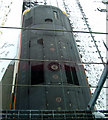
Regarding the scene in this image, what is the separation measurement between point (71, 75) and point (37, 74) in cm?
93

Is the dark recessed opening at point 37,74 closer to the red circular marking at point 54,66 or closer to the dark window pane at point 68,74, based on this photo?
the red circular marking at point 54,66

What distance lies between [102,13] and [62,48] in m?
8.07

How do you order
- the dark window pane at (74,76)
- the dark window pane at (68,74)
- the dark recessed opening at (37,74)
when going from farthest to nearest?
the dark window pane at (74,76), the dark window pane at (68,74), the dark recessed opening at (37,74)

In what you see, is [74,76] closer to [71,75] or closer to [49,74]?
[71,75]

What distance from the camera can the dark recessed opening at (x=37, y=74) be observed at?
4713mm

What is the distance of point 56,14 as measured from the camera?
7707mm

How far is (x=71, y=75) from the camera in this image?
5078 mm

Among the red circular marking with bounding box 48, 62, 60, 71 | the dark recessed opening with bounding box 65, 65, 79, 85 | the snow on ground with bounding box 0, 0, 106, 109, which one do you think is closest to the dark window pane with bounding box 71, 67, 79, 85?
the dark recessed opening with bounding box 65, 65, 79, 85

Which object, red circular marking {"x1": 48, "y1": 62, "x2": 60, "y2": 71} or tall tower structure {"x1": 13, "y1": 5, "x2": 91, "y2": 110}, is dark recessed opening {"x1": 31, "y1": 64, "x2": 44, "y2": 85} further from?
red circular marking {"x1": 48, "y1": 62, "x2": 60, "y2": 71}

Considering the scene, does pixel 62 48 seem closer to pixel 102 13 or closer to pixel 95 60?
pixel 95 60

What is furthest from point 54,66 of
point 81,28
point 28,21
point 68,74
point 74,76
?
point 81,28

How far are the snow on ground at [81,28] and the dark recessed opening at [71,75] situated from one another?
70.8 inches

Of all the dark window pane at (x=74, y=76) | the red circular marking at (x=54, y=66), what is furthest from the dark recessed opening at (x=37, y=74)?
the dark window pane at (x=74, y=76)

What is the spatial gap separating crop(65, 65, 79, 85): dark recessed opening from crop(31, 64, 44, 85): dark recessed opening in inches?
27.1
